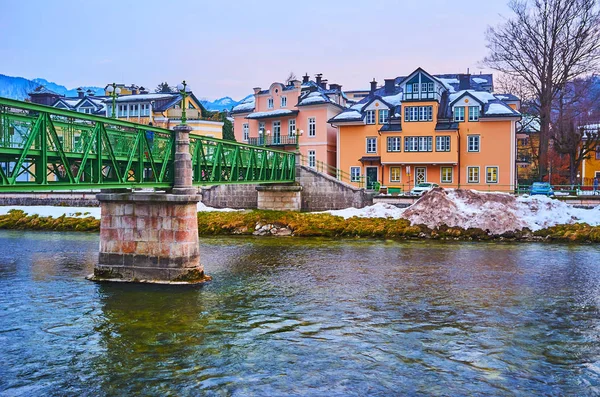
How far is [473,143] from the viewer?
176 feet

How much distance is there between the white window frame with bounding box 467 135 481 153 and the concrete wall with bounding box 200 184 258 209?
20.1 meters

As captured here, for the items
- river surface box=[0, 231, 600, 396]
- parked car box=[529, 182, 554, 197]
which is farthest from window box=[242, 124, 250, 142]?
river surface box=[0, 231, 600, 396]

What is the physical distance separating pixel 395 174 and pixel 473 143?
752 centimetres

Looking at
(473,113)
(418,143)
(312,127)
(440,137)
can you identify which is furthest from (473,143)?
(312,127)

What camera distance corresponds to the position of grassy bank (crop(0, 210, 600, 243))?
1389 inches

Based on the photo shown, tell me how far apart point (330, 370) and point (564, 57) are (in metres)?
42.9

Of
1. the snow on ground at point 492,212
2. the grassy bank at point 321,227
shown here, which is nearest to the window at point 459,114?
the snow on ground at point 492,212

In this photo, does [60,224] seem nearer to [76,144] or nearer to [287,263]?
[287,263]

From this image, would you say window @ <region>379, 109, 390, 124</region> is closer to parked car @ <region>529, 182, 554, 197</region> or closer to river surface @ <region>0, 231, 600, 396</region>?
parked car @ <region>529, 182, 554, 197</region>

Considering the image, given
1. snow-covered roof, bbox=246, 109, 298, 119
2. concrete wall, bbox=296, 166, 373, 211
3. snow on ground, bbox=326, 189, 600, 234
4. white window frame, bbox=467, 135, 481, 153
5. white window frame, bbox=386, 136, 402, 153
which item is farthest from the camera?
snow-covered roof, bbox=246, 109, 298, 119

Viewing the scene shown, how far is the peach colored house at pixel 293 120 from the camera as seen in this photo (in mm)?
60412

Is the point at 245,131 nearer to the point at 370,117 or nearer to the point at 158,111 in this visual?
the point at 158,111

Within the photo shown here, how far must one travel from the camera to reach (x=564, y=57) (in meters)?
47.6

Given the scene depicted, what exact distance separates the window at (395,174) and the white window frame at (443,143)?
420cm
